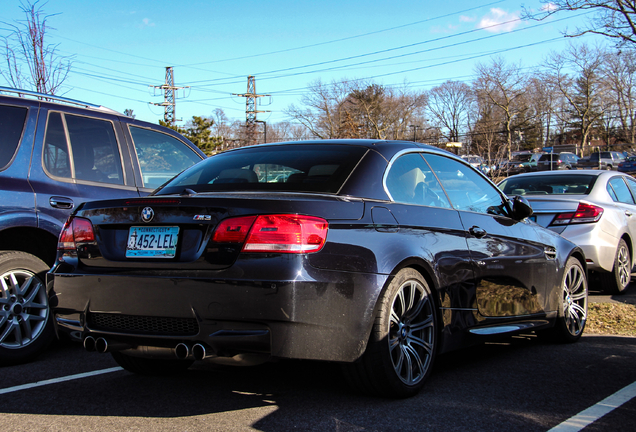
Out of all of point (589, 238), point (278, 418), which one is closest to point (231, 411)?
point (278, 418)

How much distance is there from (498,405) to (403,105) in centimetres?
7243

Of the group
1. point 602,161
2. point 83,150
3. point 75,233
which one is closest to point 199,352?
point 75,233

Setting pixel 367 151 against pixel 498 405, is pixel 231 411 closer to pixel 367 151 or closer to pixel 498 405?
pixel 498 405

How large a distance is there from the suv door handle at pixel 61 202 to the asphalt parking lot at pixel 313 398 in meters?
1.17

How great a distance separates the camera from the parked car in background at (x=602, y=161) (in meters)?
54.4

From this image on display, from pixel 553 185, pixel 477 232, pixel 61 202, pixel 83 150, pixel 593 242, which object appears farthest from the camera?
pixel 553 185

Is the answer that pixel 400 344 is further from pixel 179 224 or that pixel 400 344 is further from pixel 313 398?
pixel 179 224

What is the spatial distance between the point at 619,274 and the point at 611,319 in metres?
2.04

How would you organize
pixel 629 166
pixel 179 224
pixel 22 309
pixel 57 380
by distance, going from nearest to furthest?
pixel 179 224 < pixel 57 380 < pixel 22 309 < pixel 629 166

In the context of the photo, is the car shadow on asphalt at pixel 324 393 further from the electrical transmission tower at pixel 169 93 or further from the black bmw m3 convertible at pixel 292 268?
the electrical transmission tower at pixel 169 93

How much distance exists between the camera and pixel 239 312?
2879mm

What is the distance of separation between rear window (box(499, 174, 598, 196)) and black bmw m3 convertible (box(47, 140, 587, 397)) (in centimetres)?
418

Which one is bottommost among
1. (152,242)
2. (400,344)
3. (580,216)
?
(400,344)

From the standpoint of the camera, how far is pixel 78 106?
5246 millimetres
